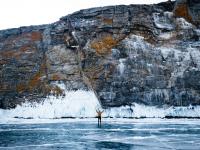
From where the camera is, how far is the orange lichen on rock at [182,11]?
194 feet

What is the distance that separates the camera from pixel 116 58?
181ft

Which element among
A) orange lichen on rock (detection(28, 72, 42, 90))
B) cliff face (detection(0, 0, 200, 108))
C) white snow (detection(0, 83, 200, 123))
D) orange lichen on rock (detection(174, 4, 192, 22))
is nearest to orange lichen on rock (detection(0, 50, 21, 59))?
cliff face (detection(0, 0, 200, 108))

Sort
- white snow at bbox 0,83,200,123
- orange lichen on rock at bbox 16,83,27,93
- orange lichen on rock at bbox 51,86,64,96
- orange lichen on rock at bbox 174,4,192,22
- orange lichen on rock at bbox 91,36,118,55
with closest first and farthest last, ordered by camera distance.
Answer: white snow at bbox 0,83,200,123
orange lichen on rock at bbox 51,86,64,96
orange lichen on rock at bbox 91,36,118,55
orange lichen on rock at bbox 16,83,27,93
orange lichen on rock at bbox 174,4,192,22

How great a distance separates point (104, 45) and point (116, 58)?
10.7ft

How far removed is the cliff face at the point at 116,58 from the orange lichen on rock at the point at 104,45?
15 cm

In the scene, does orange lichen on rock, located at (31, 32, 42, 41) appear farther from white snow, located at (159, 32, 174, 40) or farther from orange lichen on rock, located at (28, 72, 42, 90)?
white snow, located at (159, 32, 174, 40)

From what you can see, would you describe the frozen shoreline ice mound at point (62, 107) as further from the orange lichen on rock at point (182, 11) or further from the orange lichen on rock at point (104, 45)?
the orange lichen on rock at point (182, 11)

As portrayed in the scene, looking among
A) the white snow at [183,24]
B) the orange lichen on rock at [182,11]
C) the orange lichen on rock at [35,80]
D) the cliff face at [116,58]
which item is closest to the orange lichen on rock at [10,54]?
the cliff face at [116,58]

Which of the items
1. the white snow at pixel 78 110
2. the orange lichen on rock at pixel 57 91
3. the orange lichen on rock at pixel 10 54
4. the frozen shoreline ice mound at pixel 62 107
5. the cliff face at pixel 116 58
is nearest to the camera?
the white snow at pixel 78 110

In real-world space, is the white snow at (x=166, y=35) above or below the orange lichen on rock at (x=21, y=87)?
above

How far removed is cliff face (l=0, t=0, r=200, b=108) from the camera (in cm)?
5200

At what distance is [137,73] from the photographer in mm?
53344

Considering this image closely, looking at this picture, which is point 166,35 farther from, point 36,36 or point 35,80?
point 36,36

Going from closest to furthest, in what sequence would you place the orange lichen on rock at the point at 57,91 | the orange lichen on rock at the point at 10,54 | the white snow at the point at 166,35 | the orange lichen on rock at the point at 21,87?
the orange lichen on rock at the point at 57,91
the orange lichen on rock at the point at 21,87
the white snow at the point at 166,35
the orange lichen on rock at the point at 10,54
